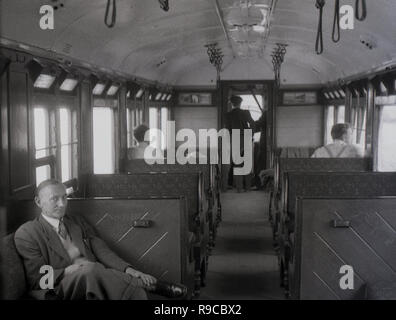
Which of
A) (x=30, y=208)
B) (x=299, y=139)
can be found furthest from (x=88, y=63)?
(x=299, y=139)

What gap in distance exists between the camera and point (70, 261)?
3482 millimetres

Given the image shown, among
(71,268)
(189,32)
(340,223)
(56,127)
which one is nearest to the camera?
(71,268)

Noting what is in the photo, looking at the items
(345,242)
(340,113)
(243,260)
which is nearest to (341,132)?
(243,260)

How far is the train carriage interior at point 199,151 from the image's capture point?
149 inches

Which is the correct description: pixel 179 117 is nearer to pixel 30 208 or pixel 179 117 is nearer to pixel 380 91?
pixel 380 91

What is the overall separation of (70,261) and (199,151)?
5393 mm

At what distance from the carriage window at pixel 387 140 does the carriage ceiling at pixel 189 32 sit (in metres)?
0.69

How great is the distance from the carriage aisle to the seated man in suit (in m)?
1.75

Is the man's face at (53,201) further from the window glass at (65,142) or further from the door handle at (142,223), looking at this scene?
the window glass at (65,142)

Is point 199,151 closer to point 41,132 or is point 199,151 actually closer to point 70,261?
point 41,132

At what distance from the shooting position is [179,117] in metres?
13.5

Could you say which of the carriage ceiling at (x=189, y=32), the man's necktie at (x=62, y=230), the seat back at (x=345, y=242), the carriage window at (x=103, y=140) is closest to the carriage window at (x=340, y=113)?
the carriage ceiling at (x=189, y=32)

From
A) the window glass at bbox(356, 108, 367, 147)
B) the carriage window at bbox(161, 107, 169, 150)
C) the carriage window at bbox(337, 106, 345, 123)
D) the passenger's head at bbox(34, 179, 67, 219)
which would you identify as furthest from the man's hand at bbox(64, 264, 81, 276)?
the carriage window at bbox(161, 107, 169, 150)

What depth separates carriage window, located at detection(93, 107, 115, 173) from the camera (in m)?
7.22
